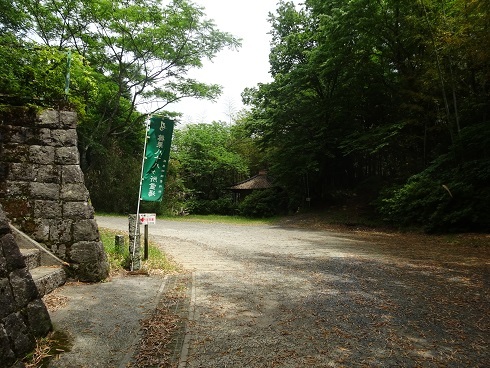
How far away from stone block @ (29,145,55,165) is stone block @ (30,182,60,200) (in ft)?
1.02

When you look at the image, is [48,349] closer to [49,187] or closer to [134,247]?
[49,187]

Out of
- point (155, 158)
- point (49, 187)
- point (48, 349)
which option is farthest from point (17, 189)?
point (48, 349)

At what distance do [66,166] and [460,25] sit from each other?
12723 mm

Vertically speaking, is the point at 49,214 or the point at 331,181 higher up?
the point at 331,181

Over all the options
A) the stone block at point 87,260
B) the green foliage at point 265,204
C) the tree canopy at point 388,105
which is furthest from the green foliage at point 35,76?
the green foliage at point 265,204

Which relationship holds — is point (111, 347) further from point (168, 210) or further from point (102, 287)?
point (168, 210)

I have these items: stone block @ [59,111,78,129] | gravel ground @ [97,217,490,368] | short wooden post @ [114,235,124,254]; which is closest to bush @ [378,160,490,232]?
gravel ground @ [97,217,490,368]

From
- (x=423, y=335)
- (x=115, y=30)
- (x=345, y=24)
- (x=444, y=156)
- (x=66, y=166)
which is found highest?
(x=115, y=30)

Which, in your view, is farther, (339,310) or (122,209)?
(122,209)

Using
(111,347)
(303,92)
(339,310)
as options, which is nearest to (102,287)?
(111,347)

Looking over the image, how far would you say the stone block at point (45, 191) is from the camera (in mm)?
4180

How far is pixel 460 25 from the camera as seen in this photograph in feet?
34.4

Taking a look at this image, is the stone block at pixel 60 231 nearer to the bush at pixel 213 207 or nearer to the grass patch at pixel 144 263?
the grass patch at pixel 144 263

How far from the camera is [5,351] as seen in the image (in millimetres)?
2016
